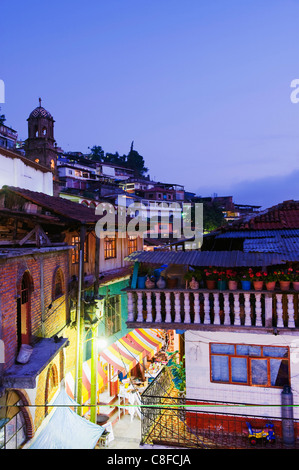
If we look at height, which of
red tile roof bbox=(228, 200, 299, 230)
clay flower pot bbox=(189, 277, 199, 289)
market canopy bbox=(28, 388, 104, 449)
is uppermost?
red tile roof bbox=(228, 200, 299, 230)

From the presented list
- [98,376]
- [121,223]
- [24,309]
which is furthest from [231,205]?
[24,309]

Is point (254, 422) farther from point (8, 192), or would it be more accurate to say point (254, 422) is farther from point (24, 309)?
point (8, 192)

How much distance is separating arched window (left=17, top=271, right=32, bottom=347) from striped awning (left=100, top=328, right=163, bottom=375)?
248 inches

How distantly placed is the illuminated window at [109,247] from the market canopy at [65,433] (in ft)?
33.5

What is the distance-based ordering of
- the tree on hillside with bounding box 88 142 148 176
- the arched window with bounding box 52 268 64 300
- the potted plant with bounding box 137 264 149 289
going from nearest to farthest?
the potted plant with bounding box 137 264 149 289
the arched window with bounding box 52 268 64 300
the tree on hillside with bounding box 88 142 148 176

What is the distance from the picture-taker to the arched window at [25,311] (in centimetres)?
894

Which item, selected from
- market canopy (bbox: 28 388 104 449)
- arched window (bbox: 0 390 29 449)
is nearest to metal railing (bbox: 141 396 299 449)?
market canopy (bbox: 28 388 104 449)

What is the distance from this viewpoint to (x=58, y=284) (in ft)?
41.1

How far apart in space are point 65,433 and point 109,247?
1140cm

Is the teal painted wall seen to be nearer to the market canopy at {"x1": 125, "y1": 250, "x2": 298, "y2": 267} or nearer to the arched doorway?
the arched doorway

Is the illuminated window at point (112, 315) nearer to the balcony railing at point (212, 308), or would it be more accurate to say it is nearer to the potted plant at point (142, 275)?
the potted plant at point (142, 275)

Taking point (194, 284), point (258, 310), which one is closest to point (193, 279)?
point (194, 284)

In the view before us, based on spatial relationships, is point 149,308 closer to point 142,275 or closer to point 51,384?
point 142,275

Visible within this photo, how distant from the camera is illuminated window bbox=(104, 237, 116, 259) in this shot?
1858 centimetres
